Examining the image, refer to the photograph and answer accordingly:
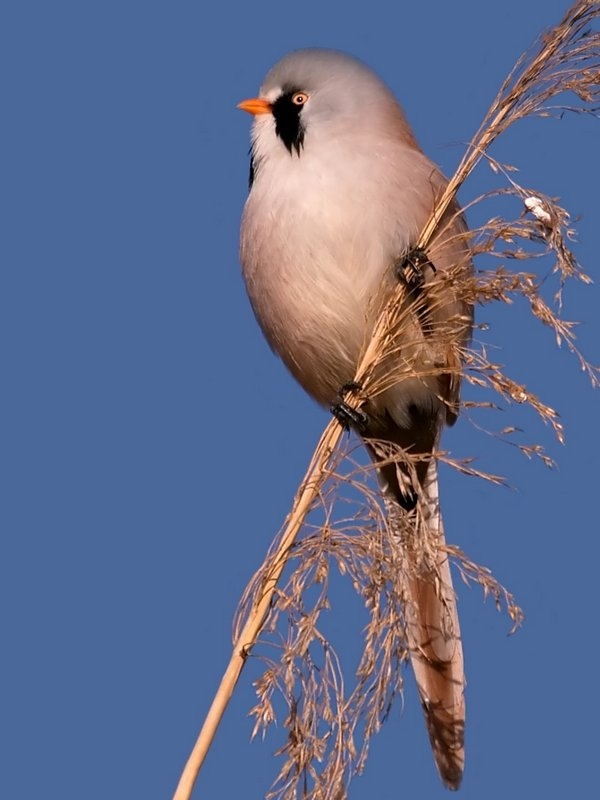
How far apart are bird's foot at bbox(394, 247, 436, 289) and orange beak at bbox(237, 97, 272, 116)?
874 millimetres

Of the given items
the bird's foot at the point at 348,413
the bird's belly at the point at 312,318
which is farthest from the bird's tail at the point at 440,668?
the bird's belly at the point at 312,318

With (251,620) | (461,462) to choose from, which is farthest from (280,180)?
(251,620)

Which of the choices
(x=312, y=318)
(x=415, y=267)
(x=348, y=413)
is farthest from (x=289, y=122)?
(x=348, y=413)

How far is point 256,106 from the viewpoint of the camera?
3695 mm

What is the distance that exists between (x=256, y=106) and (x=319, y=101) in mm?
219

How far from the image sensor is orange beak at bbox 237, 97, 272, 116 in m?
3.68

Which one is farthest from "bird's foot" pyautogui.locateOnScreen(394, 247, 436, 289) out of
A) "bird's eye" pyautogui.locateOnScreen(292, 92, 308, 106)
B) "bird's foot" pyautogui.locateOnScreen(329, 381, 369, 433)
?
"bird's eye" pyautogui.locateOnScreen(292, 92, 308, 106)

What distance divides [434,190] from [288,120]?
53 centimetres

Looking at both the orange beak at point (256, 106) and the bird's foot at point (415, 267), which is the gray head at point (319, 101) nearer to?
the orange beak at point (256, 106)

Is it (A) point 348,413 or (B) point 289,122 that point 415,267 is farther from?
(B) point 289,122

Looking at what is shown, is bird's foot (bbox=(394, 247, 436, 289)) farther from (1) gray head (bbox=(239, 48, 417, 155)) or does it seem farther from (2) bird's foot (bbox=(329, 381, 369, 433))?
(1) gray head (bbox=(239, 48, 417, 155))

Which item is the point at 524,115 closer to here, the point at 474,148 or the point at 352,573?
the point at 474,148

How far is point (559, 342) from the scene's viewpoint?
217 centimetres

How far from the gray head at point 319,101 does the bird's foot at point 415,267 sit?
0.69 metres
